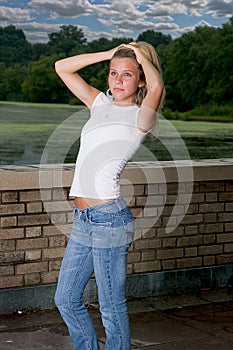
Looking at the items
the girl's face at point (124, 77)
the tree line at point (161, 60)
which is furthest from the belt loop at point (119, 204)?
the tree line at point (161, 60)

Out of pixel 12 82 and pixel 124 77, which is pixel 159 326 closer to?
pixel 124 77

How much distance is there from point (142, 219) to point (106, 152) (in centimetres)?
228

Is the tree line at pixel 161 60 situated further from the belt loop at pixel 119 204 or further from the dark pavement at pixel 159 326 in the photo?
the belt loop at pixel 119 204

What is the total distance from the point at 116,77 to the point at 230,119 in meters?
5.37

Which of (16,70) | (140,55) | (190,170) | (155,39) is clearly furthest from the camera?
(155,39)

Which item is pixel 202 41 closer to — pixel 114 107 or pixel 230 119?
pixel 230 119

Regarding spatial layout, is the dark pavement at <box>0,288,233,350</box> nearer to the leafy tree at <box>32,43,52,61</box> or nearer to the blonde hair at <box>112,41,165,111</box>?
the blonde hair at <box>112,41,165,111</box>

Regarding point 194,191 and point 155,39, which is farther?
point 155,39

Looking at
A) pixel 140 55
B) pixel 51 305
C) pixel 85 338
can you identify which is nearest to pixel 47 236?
pixel 51 305

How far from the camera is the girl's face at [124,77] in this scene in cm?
366

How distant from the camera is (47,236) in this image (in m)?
5.41

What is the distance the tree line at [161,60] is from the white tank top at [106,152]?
3169 mm

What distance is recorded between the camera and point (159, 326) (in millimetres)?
5191

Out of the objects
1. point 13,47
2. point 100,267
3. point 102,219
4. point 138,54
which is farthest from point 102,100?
point 13,47
